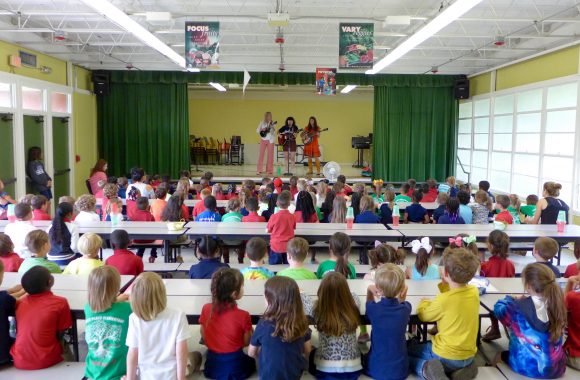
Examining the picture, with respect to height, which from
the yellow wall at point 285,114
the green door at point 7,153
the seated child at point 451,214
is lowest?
the seated child at point 451,214

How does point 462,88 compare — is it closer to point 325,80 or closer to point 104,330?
point 325,80

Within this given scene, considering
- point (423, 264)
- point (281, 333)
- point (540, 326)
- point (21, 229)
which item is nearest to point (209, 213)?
point (21, 229)

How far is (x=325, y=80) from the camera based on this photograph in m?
11.9

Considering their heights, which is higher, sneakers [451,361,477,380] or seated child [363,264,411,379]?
seated child [363,264,411,379]

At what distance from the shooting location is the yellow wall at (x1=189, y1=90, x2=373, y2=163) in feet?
66.0

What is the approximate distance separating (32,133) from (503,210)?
8.42 meters

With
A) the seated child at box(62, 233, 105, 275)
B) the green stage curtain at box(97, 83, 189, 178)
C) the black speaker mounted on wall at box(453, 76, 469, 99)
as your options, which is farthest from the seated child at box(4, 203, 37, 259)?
the black speaker mounted on wall at box(453, 76, 469, 99)

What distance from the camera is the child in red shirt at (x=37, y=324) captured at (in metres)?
2.93

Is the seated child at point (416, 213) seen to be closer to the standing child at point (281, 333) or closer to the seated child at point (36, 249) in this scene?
the seated child at point (36, 249)

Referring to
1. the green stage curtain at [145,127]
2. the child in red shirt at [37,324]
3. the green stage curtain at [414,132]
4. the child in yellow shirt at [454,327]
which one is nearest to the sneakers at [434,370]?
the child in yellow shirt at [454,327]

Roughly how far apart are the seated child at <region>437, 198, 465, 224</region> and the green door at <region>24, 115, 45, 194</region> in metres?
7.46

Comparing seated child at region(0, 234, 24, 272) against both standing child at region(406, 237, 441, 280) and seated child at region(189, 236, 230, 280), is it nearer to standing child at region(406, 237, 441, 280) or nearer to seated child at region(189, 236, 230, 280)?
seated child at region(189, 236, 230, 280)

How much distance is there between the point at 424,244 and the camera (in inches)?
153

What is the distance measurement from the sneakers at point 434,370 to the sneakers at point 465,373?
0.08 meters
